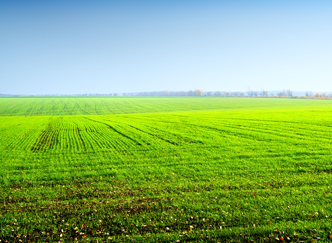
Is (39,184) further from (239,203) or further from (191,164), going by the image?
(239,203)

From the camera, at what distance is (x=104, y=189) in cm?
1212

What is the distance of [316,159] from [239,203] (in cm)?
1008

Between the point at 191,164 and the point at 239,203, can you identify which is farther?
the point at 191,164

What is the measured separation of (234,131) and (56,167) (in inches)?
862

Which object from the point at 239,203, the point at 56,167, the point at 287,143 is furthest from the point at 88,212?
the point at 287,143

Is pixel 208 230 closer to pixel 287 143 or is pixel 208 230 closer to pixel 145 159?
pixel 145 159

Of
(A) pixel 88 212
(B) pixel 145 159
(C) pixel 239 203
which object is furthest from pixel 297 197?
(B) pixel 145 159

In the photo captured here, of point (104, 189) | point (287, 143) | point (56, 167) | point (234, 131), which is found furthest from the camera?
point (234, 131)

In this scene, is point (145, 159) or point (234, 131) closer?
point (145, 159)

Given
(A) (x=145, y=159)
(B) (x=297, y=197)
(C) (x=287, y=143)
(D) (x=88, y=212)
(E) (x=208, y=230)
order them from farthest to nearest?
1. (C) (x=287, y=143)
2. (A) (x=145, y=159)
3. (B) (x=297, y=197)
4. (D) (x=88, y=212)
5. (E) (x=208, y=230)

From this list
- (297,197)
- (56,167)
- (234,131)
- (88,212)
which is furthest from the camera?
(234,131)

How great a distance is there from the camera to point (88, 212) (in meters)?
9.60

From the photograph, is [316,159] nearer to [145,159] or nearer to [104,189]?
[145,159]

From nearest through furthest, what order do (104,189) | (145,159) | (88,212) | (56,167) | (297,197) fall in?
(88,212), (297,197), (104,189), (56,167), (145,159)
